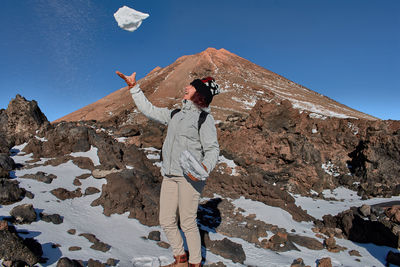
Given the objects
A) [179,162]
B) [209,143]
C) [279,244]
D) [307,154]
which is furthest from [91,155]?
[307,154]

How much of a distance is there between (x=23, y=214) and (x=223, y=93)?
3173cm

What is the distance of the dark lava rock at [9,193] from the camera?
12.6ft

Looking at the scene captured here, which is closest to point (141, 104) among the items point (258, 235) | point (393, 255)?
point (258, 235)

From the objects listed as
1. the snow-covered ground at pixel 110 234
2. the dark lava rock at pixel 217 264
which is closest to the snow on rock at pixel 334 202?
the snow-covered ground at pixel 110 234

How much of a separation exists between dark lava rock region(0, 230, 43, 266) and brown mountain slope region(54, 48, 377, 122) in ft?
69.1

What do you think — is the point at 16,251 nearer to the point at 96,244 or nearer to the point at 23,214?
the point at 96,244

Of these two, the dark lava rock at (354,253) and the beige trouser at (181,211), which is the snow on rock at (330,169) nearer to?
the dark lava rock at (354,253)

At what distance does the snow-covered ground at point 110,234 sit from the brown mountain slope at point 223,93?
1828cm

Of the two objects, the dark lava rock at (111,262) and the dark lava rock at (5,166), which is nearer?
the dark lava rock at (111,262)

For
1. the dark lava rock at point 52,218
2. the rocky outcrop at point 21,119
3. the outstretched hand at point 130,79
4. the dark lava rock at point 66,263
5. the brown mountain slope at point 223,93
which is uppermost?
the brown mountain slope at point 223,93

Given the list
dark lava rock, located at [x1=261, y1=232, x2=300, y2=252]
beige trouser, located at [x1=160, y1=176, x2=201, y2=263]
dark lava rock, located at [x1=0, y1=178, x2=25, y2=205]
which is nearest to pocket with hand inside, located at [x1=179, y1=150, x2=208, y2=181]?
beige trouser, located at [x1=160, y1=176, x2=201, y2=263]

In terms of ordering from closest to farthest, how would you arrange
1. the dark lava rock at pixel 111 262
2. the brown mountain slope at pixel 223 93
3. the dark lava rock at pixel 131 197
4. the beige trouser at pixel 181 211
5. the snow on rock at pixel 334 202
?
the beige trouser at pixel 181 211
the dark lava rock at pixel 111 262
the dark lava rock at pixel 131 197
the snow on rock at pixel 334 202
the brown mountain slope at pixel 223 93

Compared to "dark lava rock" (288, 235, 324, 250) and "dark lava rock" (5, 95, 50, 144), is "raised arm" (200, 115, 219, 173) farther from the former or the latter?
"dark lava rock" (5, 95, 50, 144)

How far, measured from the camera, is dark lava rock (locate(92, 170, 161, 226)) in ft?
14.2
